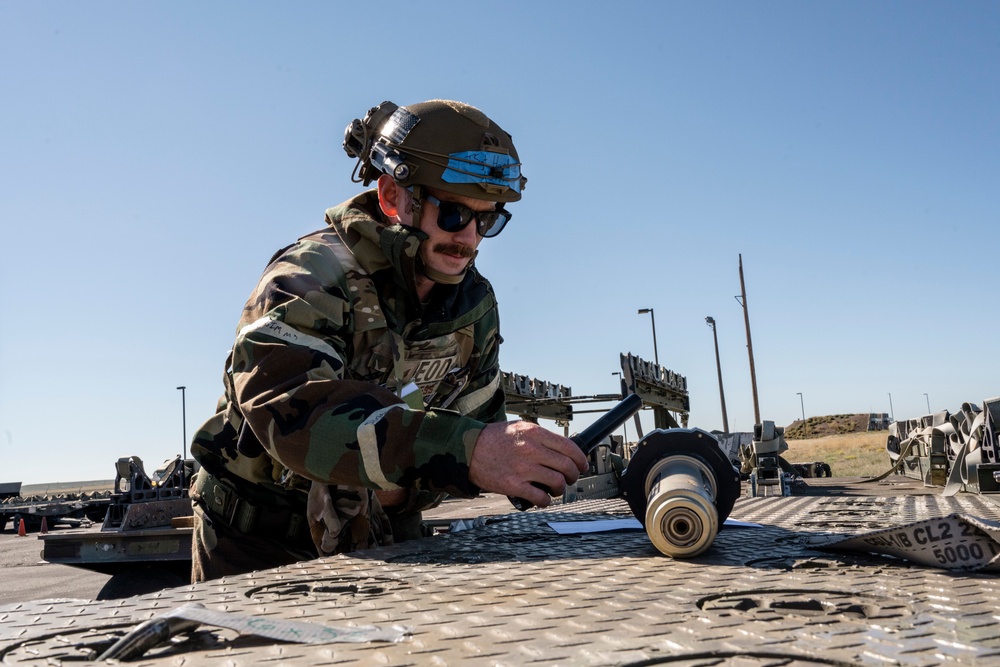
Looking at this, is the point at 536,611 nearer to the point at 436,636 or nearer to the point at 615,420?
the point at 436,636

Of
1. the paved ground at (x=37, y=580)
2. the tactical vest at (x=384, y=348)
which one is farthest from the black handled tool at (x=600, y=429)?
the paved ground at (x=37, y=580)

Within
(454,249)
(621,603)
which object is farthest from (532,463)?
(454,249)

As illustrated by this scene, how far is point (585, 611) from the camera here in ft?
4.00

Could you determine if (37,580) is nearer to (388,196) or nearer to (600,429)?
(388,196)

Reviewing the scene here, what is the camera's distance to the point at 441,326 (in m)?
2.75

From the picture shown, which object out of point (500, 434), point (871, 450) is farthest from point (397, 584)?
point (871, 450)

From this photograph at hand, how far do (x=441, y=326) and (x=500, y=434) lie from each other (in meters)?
1.11

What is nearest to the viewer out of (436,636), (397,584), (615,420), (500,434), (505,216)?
(436,636)

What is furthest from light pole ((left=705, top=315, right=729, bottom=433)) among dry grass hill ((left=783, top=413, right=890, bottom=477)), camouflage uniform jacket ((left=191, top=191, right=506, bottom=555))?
camouflage uniform jacket ((left=191, top=191, right=506, bottom=555))

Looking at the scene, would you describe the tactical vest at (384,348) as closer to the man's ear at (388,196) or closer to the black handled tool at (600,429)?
the man's ear at (388,196)

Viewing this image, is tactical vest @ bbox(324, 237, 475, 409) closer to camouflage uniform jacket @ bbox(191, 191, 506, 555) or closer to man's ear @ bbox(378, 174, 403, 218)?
camouflage uniform jacket @ bbox(191, 191, 506, 555)

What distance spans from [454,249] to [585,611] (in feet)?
5.01

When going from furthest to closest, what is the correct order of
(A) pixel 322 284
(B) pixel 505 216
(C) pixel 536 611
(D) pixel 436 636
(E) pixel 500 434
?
(B) pixel 505 216 < (A) pixel 322 284 < (E) pixel 500 434 < (C) pixel 536 611 < (D) pixel 436 636

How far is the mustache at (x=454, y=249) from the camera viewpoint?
8.40 feet
